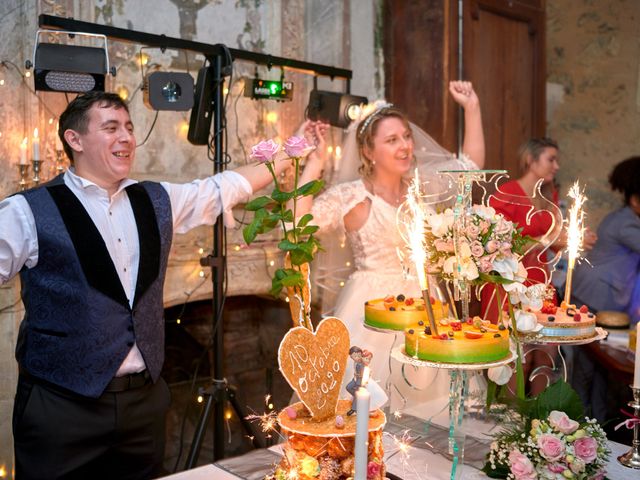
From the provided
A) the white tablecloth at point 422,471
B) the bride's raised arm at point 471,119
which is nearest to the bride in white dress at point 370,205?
the bride's raised arm at point 471,119

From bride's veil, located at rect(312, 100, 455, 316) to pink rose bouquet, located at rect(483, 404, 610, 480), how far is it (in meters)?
1.65

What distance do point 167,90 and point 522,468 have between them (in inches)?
76.7

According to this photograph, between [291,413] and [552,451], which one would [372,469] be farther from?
[552,451]

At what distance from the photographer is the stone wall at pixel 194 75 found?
2.95 metres

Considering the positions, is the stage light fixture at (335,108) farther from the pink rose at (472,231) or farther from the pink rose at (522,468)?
the pink rose at (522,468)

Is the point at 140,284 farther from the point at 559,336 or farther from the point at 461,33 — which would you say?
the point at 461,33

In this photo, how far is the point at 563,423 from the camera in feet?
5.92

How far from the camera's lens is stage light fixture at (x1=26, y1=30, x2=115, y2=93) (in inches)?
103

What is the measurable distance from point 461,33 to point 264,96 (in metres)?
1.32

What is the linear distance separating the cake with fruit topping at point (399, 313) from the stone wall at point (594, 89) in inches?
130

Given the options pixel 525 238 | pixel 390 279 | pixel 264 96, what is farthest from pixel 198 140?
pixel 525 238

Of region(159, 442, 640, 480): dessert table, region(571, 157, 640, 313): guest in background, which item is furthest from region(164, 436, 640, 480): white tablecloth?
region(571, 157, 640, 313): guest in background

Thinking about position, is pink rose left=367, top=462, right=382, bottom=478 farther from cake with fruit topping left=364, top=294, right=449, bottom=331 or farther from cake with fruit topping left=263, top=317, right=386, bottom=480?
cake with fruit topping left=364, top=294, right=449, bottom=331

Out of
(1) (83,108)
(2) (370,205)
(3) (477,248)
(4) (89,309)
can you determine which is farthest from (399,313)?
(1) (83,108)
